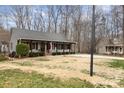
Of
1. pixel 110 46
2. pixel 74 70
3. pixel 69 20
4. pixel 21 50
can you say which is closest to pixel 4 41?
pixel 21 50

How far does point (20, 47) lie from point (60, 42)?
382 inches

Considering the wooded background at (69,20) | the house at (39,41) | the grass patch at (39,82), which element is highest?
the wooded background at (69,20)

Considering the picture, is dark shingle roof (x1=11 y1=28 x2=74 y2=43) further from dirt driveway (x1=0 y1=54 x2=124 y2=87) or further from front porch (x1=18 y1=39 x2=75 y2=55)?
dirt driveway (x1=0 y1=54 x2=124 y2=87)

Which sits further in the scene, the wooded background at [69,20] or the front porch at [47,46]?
the wooded background at [69,20]

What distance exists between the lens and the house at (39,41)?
86.4ft

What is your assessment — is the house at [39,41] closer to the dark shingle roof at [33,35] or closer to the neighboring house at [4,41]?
the dark shingle roof at [33,35]

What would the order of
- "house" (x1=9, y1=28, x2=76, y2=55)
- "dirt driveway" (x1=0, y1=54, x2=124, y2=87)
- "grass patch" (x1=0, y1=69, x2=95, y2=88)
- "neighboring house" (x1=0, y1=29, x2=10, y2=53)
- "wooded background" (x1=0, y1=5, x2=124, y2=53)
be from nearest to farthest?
"grass patch" (x1=0, y1=69, x2=95, y2=88) → "dirt driveway" (x1=0, y1=54, x2=124, y2=87) → "house" (x1=9, y1=28, x2=76, y2=55) → "neighboring house" (x1=0, y1=29, x2=10, y2=53) → "wooded background" (x1=0, y1=5, x2=124, y2=53)

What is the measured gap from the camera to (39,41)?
28094 millimetres

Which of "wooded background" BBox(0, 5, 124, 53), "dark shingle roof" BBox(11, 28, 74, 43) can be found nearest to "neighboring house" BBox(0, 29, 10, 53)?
"dark shingle roof" BBox(11, 28, 74, 43)

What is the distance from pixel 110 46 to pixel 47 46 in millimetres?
13415

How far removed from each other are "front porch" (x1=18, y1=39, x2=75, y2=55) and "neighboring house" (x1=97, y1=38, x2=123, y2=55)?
834cm

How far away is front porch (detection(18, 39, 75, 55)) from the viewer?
26772 mm

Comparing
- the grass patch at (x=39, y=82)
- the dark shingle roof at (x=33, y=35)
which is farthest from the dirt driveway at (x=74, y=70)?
the dark shingle roof at (x=33, y=35)

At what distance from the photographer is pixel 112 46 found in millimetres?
38656
